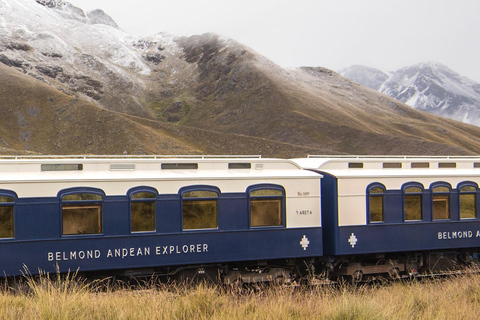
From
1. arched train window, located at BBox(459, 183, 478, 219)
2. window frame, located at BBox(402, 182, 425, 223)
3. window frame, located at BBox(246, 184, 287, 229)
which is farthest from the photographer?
arched train window, located at BBox(459, 183, 478, 219)

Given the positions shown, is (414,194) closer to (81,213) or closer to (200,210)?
(200,210)

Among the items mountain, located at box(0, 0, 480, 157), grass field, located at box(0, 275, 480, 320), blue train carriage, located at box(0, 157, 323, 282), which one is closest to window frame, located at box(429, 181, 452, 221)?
blue train carriage, located at box(0, 157, 323, 282)

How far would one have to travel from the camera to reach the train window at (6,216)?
405 inches

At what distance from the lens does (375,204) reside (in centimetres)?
1341

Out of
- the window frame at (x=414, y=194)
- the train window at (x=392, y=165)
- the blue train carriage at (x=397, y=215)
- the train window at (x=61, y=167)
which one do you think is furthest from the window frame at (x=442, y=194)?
the train window at (x=61, y=167)

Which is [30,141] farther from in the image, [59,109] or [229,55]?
[229,55]

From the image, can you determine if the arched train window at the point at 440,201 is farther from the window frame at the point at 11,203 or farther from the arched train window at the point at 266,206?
the window frame at the point at 11,203

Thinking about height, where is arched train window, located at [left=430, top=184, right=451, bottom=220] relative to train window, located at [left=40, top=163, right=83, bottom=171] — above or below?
below

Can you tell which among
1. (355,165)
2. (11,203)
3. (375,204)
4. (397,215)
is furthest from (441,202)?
(11,203)

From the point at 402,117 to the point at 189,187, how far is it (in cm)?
14259

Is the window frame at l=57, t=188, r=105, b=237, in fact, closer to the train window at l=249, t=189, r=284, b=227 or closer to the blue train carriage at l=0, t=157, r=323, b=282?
the blue train carriage at l=0, t=157, r=323, b=282

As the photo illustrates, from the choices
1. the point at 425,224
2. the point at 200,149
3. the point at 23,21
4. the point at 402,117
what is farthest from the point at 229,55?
the point at 425,224

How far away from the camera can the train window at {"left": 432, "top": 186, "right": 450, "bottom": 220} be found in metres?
14.1

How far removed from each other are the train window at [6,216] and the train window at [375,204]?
8.32 m
